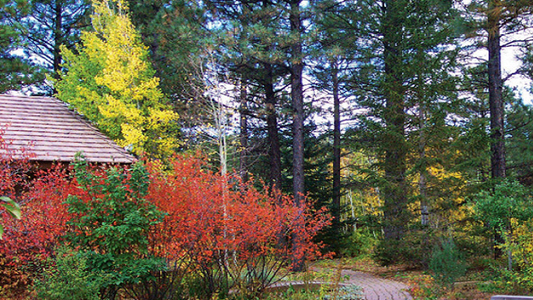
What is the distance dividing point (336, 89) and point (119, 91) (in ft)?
28.9

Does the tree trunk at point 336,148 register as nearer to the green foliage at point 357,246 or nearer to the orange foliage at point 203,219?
the green foliage at point 357,246

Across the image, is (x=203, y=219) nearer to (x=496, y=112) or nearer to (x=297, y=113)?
(x=297, y=113)

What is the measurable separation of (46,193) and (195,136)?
27.2ft

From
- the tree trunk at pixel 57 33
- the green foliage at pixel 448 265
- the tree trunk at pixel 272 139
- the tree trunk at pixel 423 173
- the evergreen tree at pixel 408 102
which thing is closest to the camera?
the green foliage at pixel 448 265

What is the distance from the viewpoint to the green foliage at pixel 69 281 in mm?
5211

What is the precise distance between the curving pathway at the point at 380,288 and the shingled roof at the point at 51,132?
672 cm

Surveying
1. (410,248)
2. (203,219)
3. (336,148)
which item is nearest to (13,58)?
(336,148)

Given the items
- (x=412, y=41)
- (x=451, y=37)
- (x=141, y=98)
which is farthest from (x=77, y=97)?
(x=451, y=37)

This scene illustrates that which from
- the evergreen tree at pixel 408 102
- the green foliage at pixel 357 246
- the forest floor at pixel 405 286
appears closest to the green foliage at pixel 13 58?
the evergreen tree at pixel 408 102

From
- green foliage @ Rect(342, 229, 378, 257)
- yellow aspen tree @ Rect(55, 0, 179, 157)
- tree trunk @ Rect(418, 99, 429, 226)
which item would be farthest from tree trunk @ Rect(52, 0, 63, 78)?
tree trunk @ Rect(418, 99, 429, 226)

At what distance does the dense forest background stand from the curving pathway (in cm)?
114

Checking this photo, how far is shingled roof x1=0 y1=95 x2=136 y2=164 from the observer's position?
10.0 metres

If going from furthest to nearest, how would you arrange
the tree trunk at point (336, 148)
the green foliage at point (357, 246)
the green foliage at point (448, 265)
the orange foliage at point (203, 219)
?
the green foliage at point (357, 246), the tree trunk at point (336, 148), the green foliage at point (448, 265), the orange foliage at point (203, 219)

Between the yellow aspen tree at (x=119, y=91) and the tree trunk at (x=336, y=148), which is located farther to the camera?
the tree trunk at (x=336, y=148)
